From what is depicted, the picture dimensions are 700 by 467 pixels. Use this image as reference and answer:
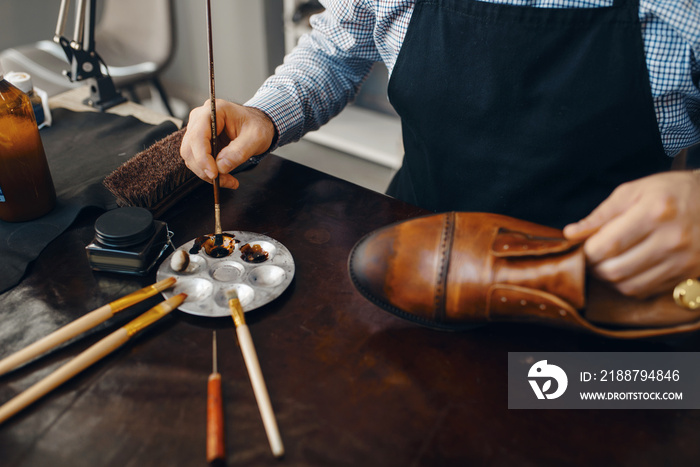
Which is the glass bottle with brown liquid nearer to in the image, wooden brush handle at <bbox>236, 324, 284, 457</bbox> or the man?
the man

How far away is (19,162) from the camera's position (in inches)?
29.1

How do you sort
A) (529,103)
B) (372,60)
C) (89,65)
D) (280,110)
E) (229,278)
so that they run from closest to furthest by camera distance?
(229,278)
(529,103)
(280,110)
(372,60)
(89,65)

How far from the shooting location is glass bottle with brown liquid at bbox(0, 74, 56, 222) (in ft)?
2.38

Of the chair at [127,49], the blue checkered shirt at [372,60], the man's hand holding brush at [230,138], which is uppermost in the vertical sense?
the blue checkered shirt at [372,60]

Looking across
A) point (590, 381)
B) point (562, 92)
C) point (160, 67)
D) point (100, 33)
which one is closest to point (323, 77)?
point (562, 92)

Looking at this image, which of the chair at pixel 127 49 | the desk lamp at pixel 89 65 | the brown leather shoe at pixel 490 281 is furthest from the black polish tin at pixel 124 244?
the chair at pixel 127 49

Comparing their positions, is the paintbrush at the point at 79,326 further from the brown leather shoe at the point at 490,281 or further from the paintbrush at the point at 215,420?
the brown leather shoe at the point at 490,281

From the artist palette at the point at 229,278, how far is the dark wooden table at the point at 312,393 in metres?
0.02

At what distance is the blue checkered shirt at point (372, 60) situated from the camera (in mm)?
688

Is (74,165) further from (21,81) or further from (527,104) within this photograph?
(527,104)

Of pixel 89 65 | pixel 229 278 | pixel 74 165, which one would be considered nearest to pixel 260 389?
pixel 229 278

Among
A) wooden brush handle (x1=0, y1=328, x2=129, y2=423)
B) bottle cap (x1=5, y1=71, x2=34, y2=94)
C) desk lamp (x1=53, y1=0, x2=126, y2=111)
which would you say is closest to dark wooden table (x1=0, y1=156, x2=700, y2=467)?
wooden brush handle (x1=0, y1=328, x2=129, y2=423)

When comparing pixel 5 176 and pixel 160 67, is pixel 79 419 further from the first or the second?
pixel 160 67

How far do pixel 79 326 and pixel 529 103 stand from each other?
701mm
